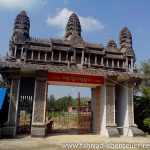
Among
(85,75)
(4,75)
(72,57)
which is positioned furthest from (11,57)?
(85,75)

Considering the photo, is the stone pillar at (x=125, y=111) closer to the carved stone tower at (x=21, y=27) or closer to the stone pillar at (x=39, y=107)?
the stone pillar at (x=39, y=107)

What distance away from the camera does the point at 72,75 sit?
625 inches

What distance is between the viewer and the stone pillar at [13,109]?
13797 mm

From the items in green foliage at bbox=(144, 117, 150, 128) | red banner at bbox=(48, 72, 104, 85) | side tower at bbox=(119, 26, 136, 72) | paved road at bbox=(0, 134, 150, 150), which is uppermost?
side tower at bbox=(119, 26, 136, 72)

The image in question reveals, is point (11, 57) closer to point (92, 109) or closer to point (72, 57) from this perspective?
point (72, 57)

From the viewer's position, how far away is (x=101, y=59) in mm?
20234

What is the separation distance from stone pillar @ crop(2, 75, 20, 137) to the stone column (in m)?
6.44

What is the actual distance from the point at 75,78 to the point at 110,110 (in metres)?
3.49

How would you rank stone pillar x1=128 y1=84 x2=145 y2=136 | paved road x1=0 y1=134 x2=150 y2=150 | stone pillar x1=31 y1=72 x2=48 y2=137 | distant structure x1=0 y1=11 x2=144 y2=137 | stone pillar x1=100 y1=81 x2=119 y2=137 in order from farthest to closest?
stone pillar x1=128 y1=84 x2=145 y2=136 < stone pillar x1=100 y1=81 x2=119 y2=137 < distant structure x1=0 y1=11 x2=144 y2=137 < stone pillar x1=31 y1=72 x2=48 y2=137 < paved road x1=0 y1=134 x2=150 y2=150

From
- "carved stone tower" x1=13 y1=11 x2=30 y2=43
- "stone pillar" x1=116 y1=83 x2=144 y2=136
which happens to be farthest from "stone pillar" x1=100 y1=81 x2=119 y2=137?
"carved stone tower" x1=13 y1=11 x2=30 y2=43

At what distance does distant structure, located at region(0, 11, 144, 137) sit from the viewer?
576 inches

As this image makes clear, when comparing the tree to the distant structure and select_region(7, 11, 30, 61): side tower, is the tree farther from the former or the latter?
select_region(7, 11, 30, 61): side tower

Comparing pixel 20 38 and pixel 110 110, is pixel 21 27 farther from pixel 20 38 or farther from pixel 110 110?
pixel 110 110

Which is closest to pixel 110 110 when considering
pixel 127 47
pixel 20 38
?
pixel 127 47
